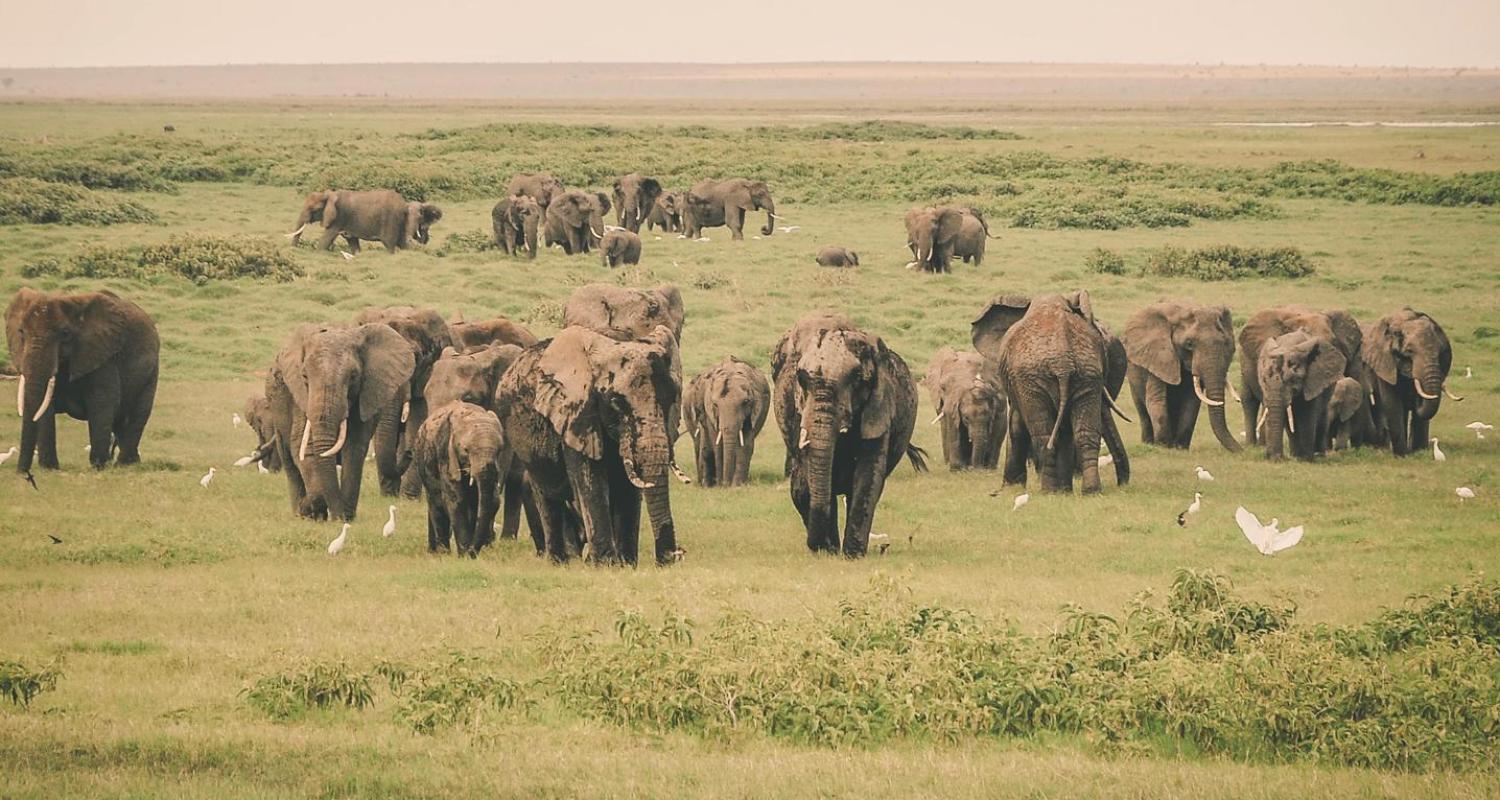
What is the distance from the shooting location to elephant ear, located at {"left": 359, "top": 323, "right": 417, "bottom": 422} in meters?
18.8

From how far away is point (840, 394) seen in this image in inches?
643

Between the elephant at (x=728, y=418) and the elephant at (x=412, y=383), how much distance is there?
311cm

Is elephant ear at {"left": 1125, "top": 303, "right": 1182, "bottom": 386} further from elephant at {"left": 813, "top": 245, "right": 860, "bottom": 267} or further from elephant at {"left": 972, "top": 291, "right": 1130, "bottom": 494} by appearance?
elephant at {"left": 813, "top": 245, "right": 860, "bottom": 267}

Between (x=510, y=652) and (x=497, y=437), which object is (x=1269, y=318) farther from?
(x=510, y=652)

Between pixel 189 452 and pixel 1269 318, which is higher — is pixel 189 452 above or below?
below

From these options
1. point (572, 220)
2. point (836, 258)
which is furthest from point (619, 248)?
point (836, 258)

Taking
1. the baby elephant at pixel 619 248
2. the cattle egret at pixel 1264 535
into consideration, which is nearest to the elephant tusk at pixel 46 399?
the cattle egret at pixel 1264 535

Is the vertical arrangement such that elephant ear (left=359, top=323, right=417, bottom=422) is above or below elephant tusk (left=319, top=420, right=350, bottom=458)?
above

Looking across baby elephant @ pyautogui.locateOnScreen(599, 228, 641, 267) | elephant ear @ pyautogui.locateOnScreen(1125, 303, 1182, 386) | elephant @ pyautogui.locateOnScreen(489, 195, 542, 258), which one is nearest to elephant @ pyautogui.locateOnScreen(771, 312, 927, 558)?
elephant ear @ pyautogui.locateOnScreen(1125, 303, 1182, 386)

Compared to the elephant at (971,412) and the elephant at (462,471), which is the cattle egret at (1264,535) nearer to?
the elephant at (462,471)

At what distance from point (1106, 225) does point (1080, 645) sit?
4246cm

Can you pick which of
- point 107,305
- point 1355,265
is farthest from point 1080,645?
point 1355,265

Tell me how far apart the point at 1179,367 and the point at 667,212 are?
31.3m

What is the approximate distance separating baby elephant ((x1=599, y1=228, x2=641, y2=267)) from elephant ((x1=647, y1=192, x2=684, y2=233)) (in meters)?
9.88
